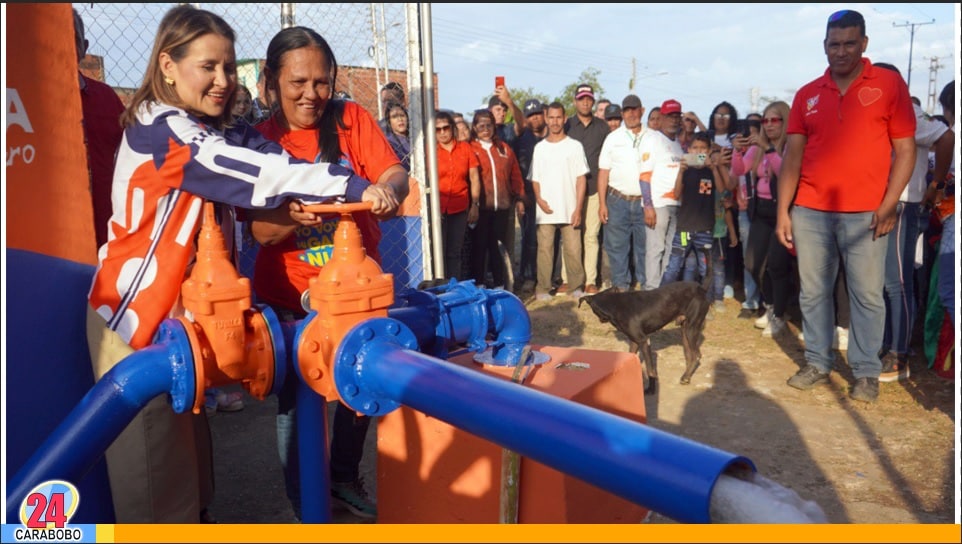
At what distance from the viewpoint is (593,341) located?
5969 millimetres

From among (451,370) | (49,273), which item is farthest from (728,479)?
(49,273)

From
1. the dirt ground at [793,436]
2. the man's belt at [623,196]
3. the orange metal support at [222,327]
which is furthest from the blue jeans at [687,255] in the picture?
the orange metal support at [222,327]

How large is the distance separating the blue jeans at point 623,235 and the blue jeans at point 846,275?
2778 millimetres

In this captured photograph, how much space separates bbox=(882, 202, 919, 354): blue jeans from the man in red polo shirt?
1.59 ft

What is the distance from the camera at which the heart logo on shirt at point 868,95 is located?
3992 millimetres

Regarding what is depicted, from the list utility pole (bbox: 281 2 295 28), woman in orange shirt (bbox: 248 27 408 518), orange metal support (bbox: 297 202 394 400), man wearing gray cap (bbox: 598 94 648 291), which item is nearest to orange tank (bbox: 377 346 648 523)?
woman in orange shirt (bbox: 248 27 408 518)

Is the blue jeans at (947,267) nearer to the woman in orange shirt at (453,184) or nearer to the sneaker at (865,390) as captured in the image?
the sneaker at (865,390)

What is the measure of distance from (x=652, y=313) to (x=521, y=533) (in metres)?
3.84

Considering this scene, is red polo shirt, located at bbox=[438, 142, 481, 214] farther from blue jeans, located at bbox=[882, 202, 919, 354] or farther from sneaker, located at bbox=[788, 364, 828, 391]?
blue jeans, located at bbox=[882, 202, 919, 354]

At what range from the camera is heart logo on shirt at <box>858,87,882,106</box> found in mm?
3992

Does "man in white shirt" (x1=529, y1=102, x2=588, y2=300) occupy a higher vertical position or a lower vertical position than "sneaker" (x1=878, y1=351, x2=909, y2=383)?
higher

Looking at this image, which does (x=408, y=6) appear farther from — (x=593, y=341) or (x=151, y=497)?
(x=151, y=497)

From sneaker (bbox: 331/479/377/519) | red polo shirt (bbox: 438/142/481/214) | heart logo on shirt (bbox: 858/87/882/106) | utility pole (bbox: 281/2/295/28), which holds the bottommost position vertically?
sneaker (bbox: 331/479/377/519)

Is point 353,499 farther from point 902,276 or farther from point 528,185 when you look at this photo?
point 528,185
